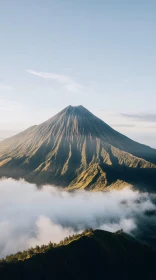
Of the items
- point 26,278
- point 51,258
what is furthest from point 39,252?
point 26,278

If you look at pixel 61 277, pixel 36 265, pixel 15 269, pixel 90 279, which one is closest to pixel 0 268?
pixel 15 269

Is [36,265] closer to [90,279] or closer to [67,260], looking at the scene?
[67,260]

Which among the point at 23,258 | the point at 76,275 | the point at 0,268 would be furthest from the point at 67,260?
the point at 0,268

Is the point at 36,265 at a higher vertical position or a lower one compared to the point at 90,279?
higher

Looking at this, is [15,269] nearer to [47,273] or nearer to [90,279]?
[47,273]

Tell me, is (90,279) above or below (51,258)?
below

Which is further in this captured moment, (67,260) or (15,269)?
(67,260)

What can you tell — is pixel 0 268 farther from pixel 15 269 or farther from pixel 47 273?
pixel 47 273

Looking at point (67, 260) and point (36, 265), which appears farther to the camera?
point (67, 260)
